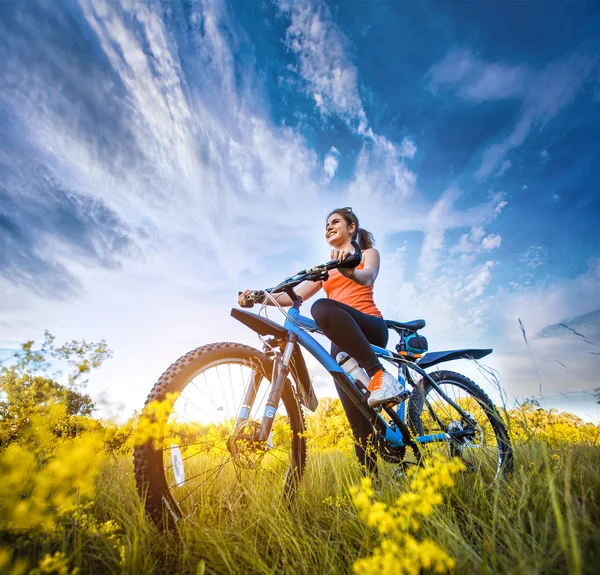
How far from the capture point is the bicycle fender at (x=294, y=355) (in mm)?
2139

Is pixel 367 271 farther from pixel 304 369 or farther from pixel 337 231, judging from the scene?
pixel 304 369

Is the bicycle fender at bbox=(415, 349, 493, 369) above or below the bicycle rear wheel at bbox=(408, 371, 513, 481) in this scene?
above

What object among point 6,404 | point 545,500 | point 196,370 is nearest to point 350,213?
point 196,370

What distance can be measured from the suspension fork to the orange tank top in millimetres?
948

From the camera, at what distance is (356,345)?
7.60 ft

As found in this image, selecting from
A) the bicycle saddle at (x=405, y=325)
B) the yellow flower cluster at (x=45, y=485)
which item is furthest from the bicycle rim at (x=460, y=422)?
the yellow flower cluster at (x=45, y=485)

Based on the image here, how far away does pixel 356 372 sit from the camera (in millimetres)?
2346

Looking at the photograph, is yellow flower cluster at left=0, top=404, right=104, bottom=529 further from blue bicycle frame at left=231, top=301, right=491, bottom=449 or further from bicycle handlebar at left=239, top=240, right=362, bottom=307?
bicycle handlebar at left=239, top=240, right=362, bottom=307

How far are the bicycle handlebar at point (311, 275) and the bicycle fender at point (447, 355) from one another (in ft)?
4.89

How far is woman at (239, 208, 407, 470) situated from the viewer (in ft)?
7.10

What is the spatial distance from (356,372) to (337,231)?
1504mm

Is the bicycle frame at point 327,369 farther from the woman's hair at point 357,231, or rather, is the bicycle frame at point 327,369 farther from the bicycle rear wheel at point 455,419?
the woman's hair at point 357,231

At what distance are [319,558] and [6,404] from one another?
12.5ft

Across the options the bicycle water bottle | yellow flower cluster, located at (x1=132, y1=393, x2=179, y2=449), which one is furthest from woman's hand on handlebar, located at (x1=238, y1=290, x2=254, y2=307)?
yellow flower cluster, located at (x1=132, y1=393, x2=179, y2=449)
